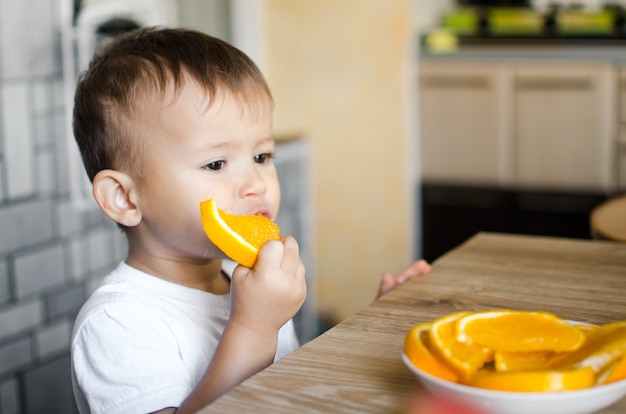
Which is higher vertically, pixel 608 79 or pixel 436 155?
pixel 608 79

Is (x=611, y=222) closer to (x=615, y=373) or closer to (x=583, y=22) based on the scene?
(x=615, y=373)

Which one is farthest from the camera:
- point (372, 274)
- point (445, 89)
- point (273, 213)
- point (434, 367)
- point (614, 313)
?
point (445, 89)

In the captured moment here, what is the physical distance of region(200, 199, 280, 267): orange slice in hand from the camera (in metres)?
0.87

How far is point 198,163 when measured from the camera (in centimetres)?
108

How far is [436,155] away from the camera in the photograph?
3.99 metres

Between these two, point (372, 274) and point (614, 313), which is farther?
point (372, 274)

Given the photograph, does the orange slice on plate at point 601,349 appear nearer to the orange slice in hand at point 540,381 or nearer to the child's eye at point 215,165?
the orange slice in hand at point 540,381

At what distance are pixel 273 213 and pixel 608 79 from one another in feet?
9.23

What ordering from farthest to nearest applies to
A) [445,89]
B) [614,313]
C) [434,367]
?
[445,89]
[614,313]
[434,367]

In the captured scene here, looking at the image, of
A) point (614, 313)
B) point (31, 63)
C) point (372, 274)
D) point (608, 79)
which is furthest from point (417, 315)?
point (608, 79)

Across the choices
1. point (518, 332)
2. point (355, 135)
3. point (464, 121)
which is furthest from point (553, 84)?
point (518, 332)

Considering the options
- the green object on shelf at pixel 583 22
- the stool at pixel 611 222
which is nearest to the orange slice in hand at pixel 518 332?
the stool at pixel 611 222

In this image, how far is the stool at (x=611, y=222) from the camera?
1387 mm

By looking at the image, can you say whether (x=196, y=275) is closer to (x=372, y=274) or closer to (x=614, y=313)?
(x=614, y=313)
